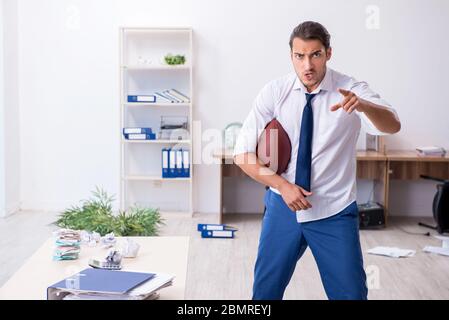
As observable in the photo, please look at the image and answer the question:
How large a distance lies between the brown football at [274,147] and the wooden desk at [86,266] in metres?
0.54

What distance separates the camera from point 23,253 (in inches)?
199

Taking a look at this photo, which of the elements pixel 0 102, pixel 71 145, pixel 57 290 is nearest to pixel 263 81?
pixel 71 145

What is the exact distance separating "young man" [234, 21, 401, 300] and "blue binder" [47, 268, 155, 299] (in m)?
0.58

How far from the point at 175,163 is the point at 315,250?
13.3ft

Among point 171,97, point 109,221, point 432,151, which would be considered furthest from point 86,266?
point 432,151

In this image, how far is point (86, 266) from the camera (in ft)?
8.54

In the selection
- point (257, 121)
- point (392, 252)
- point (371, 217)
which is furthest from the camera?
point (371, 217)

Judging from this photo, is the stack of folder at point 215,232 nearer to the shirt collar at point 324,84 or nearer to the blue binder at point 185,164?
the blue binder at point 185,164

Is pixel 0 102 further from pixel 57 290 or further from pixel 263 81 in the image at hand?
pixel 57 290

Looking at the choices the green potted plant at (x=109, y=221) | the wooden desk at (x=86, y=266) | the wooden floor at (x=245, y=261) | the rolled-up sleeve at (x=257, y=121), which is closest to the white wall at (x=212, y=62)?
the wooden floor at (x=245, y=261)

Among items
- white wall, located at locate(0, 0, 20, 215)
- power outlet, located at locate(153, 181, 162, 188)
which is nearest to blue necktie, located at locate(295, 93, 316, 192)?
power outlet, located at locate(153, 181, 162, 188)

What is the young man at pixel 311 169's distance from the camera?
2473 millimetres

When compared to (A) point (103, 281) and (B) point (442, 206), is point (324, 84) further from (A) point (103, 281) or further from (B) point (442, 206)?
(B) point (442, 206)
